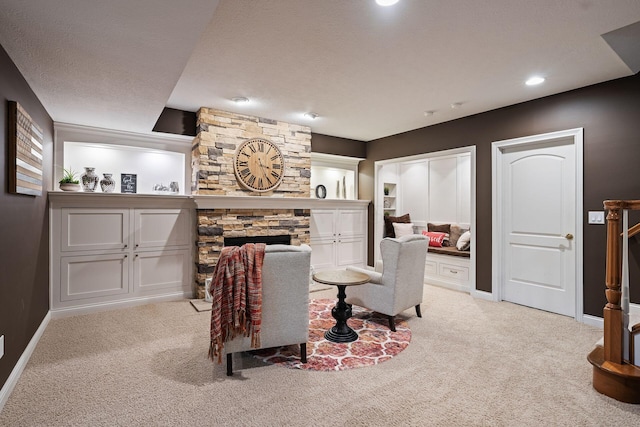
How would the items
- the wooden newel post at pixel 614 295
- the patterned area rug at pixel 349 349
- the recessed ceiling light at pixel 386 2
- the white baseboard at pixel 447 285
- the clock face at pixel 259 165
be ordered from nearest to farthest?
the recessed ceiling light at pixel 386 2
the wooden newel post at pixel 614 295
the patterned area rug at pixel 349 349
the clock face at pixel 259 165
the white baseboard at pixel 447 285

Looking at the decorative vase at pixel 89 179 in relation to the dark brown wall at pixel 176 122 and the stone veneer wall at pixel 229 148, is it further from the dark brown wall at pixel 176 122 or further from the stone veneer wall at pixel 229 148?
the stone veneer wall at pixel 229 148

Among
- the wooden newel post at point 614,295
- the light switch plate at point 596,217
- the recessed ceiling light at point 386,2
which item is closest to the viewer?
the recessed ceiling light at point 386,2

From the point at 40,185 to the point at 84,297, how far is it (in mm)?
1438

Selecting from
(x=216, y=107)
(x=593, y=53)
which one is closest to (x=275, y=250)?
(x=216, y=107)

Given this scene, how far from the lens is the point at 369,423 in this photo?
183 cm

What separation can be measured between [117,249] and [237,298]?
2.47 m

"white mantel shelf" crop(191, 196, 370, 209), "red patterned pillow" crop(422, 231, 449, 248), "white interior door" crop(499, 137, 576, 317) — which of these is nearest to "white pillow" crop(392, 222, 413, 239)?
"red patterned pillow" crop(422, 231, 449, 248)

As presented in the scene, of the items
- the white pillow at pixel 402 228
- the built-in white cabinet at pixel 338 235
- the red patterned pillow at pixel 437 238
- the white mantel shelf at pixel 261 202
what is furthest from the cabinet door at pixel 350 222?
the red patterned pillow at pixel 437 238

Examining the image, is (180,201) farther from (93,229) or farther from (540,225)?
(540,225)

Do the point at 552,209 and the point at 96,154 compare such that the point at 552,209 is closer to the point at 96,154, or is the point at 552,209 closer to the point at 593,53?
the point at 593,53

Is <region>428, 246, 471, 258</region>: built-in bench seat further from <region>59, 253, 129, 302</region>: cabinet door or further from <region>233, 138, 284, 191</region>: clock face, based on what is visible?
<region>59, 253, 129, 302</region>: cabinet door

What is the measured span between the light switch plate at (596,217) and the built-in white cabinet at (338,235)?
10.9ft

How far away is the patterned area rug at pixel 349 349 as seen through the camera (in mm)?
2533

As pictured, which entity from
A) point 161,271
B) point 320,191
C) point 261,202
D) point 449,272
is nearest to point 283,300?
point 261,202
